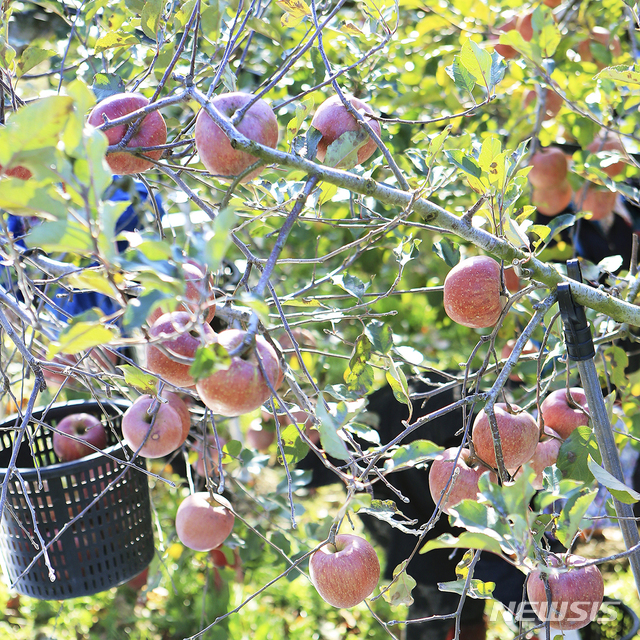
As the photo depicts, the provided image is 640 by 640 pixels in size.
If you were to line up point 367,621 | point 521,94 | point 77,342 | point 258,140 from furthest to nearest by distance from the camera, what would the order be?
point 367,621 → point 521,94 → point 258,140 → point 77,342

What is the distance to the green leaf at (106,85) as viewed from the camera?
0.73 metres

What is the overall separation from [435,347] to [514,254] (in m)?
1.94

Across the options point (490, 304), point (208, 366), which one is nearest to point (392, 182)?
point (490, 304)

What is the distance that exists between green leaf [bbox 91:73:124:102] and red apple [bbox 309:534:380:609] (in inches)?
24.4

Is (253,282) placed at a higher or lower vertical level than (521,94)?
lower

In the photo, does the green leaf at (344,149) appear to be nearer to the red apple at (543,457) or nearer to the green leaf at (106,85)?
the green leaf at (106,85)

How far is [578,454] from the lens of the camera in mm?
734

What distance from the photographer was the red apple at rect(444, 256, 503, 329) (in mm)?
745

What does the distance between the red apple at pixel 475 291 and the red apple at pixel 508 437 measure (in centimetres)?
12

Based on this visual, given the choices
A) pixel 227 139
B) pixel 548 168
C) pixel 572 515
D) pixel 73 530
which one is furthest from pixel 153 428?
pixel 548 168

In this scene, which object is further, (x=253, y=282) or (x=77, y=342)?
(x=253, y=282)

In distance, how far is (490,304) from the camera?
750 millimetres

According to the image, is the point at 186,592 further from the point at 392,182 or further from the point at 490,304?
the point at 490,304

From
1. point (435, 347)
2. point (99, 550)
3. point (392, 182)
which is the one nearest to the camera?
point (99, 550)
